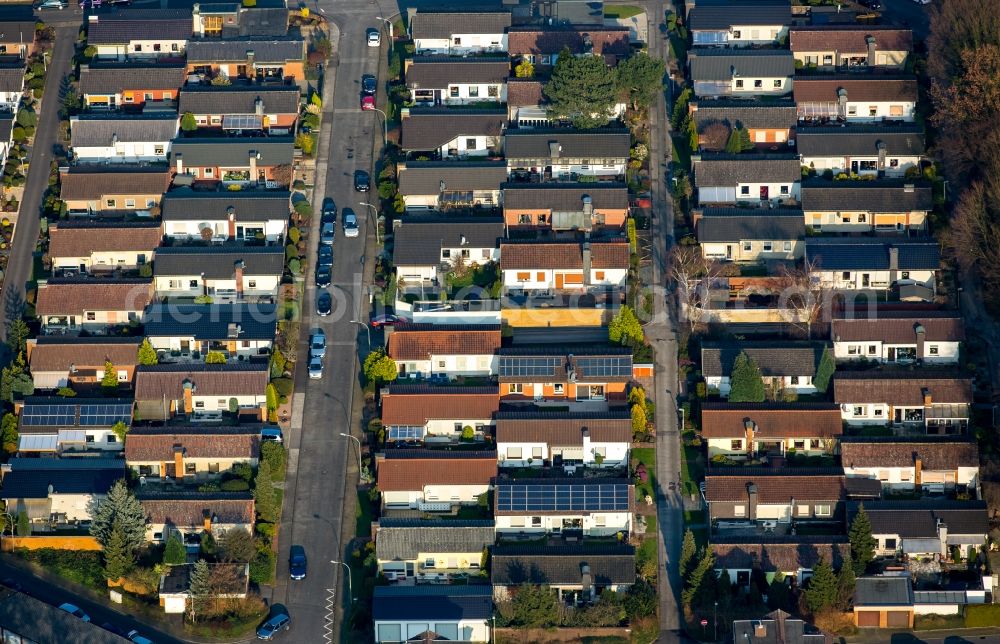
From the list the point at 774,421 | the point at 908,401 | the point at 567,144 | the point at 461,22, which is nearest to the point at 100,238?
the point at 567,144

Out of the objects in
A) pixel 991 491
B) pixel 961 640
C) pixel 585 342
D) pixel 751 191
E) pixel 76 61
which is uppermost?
pixel 76 61

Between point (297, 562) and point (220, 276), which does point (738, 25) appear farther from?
point (297, 562)

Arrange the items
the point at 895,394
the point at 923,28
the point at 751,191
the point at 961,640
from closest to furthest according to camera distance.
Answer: the point at 961,640
the point at 895,394
the point at 751,191
the point at 923,28

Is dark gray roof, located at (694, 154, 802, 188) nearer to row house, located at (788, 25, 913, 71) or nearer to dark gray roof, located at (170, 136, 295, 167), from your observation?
row house, located at (788, 25, 913, 71)

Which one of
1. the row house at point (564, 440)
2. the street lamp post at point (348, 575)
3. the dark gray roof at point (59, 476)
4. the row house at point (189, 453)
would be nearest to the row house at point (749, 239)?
the row house at point (564, 440)

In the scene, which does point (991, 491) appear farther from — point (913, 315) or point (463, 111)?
point (463, 111)

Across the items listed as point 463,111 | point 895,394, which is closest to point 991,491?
point 895,394
